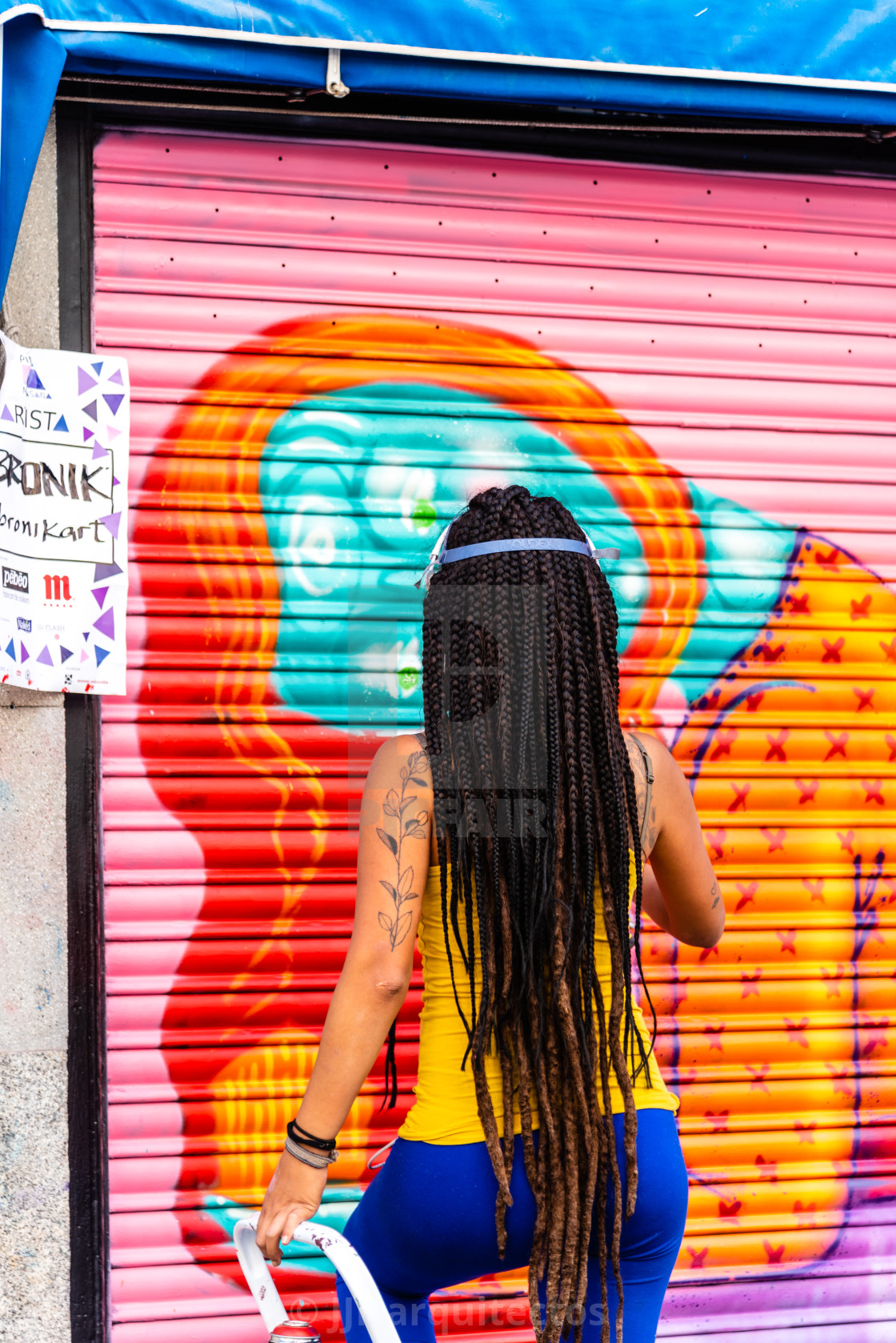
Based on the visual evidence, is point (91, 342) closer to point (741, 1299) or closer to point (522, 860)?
point (522, 860)

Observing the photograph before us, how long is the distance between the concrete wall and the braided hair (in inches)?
63.0

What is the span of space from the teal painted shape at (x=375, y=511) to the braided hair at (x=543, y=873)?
4.30 feet

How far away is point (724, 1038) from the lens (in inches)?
133

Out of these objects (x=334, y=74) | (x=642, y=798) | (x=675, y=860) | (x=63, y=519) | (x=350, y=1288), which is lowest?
(x=350, y=1288)

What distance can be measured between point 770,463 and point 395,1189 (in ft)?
8.79

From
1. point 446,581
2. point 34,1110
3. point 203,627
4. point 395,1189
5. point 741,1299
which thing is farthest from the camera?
point 741,1299

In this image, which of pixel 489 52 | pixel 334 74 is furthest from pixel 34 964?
pixel 489 52

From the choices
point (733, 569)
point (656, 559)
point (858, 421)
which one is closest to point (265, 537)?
point (656, 559)

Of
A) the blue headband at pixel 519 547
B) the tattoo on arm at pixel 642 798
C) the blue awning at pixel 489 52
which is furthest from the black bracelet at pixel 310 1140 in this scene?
the blue awning at pixel 489 52

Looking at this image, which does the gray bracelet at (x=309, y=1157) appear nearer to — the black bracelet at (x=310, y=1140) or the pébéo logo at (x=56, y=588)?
the black bracelet at (x=310, y=1140)

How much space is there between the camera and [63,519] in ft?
9.69

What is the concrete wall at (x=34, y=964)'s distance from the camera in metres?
2.89

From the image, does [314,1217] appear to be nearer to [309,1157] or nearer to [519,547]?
[309,1157]

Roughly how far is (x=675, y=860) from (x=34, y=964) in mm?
1983
